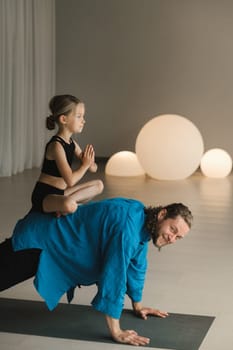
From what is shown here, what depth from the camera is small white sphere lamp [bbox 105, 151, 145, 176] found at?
809 cm

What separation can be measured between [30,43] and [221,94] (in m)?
2.26

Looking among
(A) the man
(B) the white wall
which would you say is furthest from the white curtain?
(A) the man

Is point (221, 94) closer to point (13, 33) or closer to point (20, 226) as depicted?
point (13, 33)

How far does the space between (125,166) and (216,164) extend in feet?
3.11

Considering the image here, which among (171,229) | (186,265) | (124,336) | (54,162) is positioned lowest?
(186,265)

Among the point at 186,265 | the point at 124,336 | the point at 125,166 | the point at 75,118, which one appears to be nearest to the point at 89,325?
the point at 124,336

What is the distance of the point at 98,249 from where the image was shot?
3.19 meters

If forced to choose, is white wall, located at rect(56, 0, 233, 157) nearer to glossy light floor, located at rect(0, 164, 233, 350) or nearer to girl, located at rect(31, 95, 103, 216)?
glossy light floor, located at rect(0, 164, 233, 350)

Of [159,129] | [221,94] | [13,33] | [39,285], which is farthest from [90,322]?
[221,94]

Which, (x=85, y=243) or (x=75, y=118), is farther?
→ (x=75, y=118)

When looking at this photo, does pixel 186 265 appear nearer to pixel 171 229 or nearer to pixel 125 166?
pixel 171 229

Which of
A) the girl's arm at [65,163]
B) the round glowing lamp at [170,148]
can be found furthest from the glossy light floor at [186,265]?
the girl's arm at [65,163]

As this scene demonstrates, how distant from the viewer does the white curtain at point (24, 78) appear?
785cm

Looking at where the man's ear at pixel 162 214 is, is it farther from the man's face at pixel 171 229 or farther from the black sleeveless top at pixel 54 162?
the black sleeveless top at pixel 54 162
